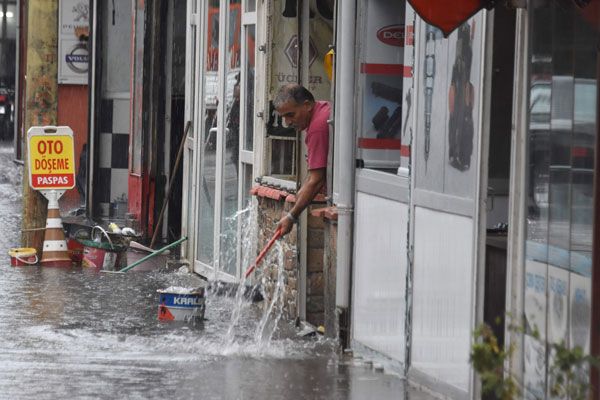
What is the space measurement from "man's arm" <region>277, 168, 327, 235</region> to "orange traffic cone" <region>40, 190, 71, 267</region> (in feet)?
17.3

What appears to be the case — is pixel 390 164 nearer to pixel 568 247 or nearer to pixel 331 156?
pixel 331 156

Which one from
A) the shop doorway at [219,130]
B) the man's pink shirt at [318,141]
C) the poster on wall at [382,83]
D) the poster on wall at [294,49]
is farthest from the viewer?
the shop doorway at [219,130]

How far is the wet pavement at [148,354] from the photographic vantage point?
6703 millimetres

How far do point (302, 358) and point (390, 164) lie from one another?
1302 mm

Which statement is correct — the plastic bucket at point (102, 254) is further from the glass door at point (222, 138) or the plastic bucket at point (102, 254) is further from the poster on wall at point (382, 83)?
the poster on wall at point (382, 83)

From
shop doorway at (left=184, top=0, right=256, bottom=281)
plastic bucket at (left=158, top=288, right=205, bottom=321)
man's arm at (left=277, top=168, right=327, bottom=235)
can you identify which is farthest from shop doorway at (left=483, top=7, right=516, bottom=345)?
shop doorway at (left=184, top=0, right=256, bottom=281)

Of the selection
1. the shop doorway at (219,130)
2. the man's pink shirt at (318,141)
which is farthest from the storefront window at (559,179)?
the shop doorway at (219,130)

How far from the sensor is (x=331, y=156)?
822 cm

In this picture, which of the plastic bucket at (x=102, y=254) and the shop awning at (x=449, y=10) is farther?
the plastic bucket at (x=102, y=254)

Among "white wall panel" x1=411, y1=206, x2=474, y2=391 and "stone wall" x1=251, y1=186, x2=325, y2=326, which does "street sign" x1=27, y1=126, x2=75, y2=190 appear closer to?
"stone wall" x1=251, y1=186, x2=325, y2=326

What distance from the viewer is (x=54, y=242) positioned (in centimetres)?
1296

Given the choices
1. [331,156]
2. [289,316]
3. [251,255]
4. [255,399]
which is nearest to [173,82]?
[251,255]

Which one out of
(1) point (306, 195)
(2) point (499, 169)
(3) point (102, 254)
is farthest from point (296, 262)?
(3) point (102, 254)

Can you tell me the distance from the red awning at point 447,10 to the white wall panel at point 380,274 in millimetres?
1659
